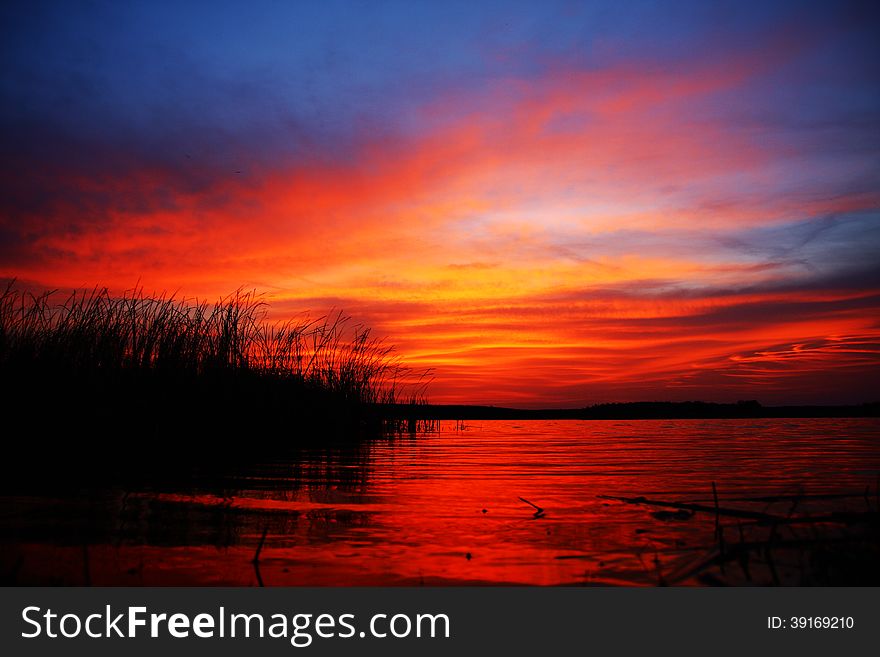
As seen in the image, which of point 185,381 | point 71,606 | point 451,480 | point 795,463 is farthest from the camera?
point 185,381

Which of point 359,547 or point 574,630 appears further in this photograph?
point 359,547

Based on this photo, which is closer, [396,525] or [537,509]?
[396,525]

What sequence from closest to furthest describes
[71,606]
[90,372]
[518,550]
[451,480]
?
[71,606], [518,550], [451,480], [90,372]

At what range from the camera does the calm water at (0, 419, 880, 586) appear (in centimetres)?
321

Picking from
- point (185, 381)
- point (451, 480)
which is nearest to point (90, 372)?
point (185, 381)

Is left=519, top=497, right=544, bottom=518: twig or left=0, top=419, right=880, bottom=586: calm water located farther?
left=519, top=497, right=544, bottom=518: twig

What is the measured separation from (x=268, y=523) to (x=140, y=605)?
5.83ft

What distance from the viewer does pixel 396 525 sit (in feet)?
14.6

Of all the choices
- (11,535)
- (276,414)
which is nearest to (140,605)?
(11,535)

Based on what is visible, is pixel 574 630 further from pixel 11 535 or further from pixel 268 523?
pixel 11 535

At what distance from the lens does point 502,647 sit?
253 cm

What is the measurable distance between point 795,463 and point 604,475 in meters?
2.93

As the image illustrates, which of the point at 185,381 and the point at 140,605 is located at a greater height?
the point at 185,381

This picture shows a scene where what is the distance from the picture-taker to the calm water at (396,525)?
3215mm
